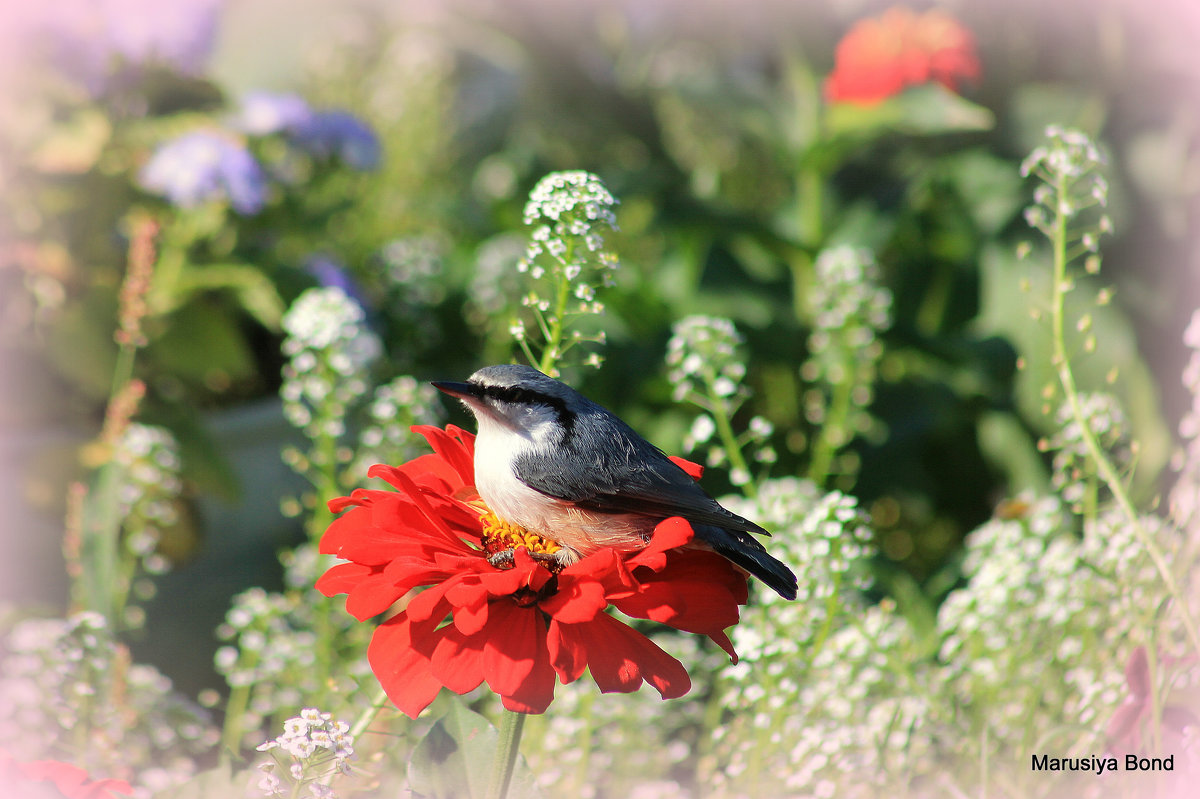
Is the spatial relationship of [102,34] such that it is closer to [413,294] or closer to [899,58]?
[413,294]

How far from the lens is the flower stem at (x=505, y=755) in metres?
0.69

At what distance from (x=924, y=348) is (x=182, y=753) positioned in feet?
4.89

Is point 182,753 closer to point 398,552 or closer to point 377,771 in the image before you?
point 377,771

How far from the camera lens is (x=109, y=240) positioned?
1.85 metres

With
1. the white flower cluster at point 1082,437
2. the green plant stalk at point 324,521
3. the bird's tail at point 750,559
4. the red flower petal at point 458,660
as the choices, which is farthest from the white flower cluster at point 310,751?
the white flower cluster at point 1082,437

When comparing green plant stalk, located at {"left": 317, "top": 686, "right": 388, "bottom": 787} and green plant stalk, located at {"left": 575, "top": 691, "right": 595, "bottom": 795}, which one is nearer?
green plant stalk, located at {"left": 317, "top": 686, "right": 388, "bottom": 787}

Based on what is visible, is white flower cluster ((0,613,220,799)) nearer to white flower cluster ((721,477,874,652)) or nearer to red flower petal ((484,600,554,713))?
red flower petal ((484,600,554,713))

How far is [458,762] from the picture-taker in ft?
2.53

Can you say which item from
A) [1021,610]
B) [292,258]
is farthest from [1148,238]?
[292,258]

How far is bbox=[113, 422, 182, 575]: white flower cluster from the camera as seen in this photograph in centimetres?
138

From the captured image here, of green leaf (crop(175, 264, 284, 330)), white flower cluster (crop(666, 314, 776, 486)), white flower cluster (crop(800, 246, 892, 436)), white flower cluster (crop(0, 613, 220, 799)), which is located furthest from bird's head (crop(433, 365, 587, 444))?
green leaf (crop(175, 264, 284, 330))

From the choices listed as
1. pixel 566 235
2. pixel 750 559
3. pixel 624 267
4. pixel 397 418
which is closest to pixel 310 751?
pixel 750 559

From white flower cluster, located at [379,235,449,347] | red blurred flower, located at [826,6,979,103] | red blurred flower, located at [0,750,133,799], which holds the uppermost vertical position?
red blurred flower, located at [826,6,979,103]

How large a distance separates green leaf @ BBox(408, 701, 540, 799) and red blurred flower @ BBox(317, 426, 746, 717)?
0.35 feet
